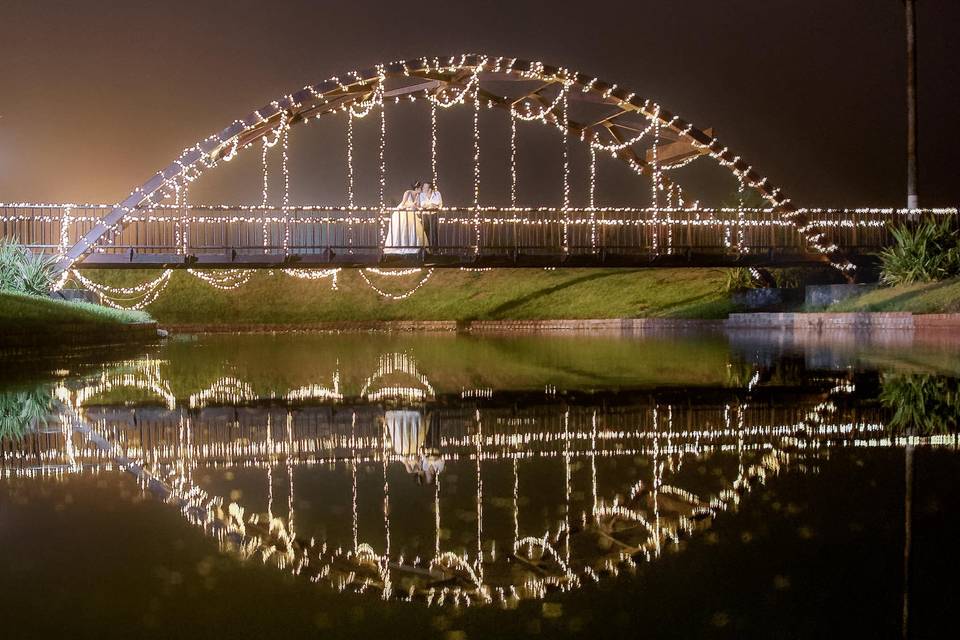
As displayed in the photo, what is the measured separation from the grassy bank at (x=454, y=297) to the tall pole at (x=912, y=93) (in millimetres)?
7046

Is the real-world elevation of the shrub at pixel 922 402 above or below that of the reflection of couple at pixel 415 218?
below

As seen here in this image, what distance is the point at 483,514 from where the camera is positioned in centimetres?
443

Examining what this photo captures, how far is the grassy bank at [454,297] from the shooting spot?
35.5m

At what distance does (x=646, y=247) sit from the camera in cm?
3059

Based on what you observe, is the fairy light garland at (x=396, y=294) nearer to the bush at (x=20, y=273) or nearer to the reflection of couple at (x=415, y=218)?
the reflection of couple at (x=415, y=218)

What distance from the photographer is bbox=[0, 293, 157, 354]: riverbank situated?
16906 millimetres

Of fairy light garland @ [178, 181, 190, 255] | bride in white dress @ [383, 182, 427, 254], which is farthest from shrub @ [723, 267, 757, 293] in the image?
fairy light garland @ [178, 181, 190, 255]

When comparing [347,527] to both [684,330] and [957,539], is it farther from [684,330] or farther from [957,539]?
[684,330]

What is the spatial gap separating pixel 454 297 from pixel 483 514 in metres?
34.6

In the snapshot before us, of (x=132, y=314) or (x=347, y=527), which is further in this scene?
(x=132, y=314)

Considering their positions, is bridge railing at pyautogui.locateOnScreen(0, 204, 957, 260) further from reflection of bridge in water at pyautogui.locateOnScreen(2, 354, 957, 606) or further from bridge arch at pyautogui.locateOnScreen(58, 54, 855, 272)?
reflection of bridge in water at pyautogui.locateOnScreen(2, 354, 957, 606)

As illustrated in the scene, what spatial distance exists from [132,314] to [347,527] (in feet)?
63.3

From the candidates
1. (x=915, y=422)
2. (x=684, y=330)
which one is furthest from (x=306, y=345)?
(x=915, y=422)

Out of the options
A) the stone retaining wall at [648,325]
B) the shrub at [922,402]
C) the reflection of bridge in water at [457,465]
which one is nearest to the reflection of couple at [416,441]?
the reflection of bridge in water at [457,465]
